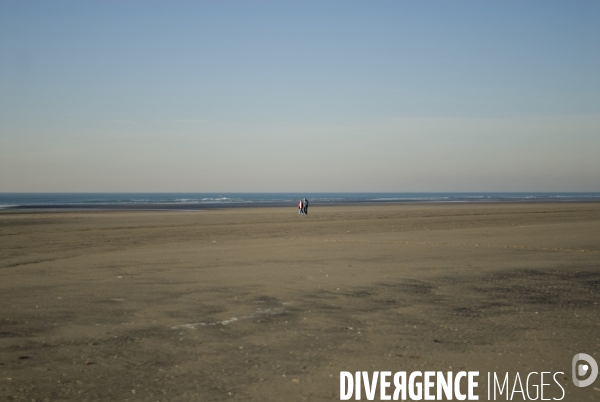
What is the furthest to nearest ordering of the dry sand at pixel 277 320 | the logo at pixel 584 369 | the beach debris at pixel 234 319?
the beach debris at pixel 234 319 < the dry sand at pixel 277 320 < the logo at pixel 584 369

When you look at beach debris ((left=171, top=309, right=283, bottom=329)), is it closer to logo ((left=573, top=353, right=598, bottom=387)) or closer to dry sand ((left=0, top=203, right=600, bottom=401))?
dry sand ((left=0, top=203, right=600, bottom=401))

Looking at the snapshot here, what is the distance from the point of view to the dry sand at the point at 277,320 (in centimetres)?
600

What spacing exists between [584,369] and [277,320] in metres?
3.95

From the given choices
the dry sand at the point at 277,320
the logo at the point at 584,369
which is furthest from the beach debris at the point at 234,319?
the logo at the point at 584,369

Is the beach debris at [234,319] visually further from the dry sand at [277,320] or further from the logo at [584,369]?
the logo at [584,369]

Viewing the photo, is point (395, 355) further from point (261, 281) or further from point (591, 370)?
point (261, 281)

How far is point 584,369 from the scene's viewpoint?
618cm

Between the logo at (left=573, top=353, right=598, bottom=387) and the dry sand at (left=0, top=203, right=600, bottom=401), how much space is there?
3.7 inches

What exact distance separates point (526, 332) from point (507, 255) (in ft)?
29.0

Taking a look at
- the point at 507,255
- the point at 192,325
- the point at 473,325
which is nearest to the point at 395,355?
the point at 473,325

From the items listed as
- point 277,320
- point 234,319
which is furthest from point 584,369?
point 234,319

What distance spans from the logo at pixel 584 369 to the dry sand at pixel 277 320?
9cm

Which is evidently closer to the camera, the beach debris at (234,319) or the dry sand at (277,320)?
the dry sand at (277,320)

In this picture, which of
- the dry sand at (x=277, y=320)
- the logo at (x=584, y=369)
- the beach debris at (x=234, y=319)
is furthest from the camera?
the beach debris at (x=234, y=319)
